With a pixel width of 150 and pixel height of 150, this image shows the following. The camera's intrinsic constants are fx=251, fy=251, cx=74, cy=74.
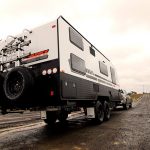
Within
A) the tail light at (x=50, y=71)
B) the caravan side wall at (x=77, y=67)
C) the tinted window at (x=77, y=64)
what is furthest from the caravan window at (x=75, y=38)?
the tail light at (x=50, y=71)

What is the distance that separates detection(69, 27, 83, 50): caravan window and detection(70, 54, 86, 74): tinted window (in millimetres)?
534

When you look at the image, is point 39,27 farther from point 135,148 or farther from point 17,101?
point 135,148

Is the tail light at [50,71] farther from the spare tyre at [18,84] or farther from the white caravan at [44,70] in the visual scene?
the spare tyre at [18,84]

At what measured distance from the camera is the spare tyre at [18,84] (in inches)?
278

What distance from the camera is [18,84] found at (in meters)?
7.45

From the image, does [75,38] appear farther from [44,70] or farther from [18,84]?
[18,84]

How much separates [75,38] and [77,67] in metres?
1.13

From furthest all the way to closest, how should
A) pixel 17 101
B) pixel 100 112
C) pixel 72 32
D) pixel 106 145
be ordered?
pixel 100 112, pixel 72 32, pixel 17 101, pixel 106 145

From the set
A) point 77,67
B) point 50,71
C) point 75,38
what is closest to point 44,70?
point 50,71

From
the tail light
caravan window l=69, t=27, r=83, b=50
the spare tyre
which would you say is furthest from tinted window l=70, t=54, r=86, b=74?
the spare tyre

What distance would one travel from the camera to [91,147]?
6410 millimetres

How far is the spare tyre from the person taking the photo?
278 inches

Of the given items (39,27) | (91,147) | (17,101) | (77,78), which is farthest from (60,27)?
(91,147)

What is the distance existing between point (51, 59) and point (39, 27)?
4.50ft
